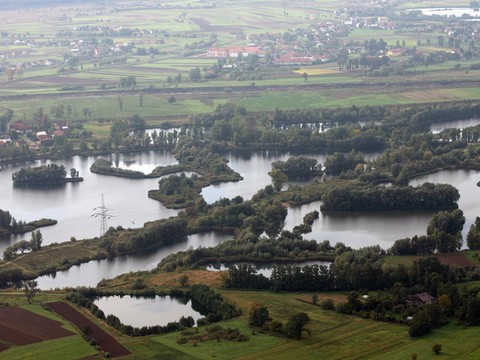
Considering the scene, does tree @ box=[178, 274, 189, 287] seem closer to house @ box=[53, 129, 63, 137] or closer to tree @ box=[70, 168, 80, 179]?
tree @ box=[70, 168, 80, 179]

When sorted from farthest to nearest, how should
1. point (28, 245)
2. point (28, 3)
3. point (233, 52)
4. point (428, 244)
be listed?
point (28, 3) → point (233, 52) → point (28, 245) → point (428, 244)

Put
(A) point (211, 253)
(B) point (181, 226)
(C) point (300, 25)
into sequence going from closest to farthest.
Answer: (A) point (211, 253), (B) point (181, 226), (C) point (300, 25)

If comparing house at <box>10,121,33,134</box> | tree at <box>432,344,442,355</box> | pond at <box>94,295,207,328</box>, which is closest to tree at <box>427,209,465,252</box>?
pond at <box>94,295,207,328</box>

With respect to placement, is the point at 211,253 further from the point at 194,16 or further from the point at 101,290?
the point at 194,16

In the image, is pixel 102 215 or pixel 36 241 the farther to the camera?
pixel 102 215

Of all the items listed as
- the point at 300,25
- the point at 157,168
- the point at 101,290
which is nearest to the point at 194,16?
the point at 300,25

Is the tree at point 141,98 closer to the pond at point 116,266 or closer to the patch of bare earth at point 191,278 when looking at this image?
the pond at point 116,266

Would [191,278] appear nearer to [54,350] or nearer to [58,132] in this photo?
[54,350]

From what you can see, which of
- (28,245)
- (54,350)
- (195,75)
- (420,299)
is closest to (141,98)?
(195,75)
